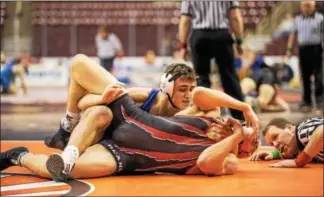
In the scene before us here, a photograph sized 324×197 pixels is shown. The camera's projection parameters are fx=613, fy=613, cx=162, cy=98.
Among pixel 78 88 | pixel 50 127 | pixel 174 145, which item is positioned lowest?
pixel 50 127

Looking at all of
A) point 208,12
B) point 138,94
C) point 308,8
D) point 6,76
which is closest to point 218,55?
point 208,12

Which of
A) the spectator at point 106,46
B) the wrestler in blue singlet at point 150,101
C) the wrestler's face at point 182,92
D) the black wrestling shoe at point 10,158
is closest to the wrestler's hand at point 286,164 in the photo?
the wrestler's face at point 182,92

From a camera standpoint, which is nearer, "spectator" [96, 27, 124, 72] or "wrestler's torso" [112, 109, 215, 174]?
"wrestler's torso" [112, 109, 215, 174]

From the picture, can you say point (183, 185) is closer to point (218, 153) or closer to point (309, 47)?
point (218, 153)

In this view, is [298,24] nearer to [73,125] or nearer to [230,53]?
[230,53]

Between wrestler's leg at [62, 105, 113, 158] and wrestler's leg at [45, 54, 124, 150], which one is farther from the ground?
wrestler's leg at [45, 54, 124, 150]

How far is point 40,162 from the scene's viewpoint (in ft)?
9.43

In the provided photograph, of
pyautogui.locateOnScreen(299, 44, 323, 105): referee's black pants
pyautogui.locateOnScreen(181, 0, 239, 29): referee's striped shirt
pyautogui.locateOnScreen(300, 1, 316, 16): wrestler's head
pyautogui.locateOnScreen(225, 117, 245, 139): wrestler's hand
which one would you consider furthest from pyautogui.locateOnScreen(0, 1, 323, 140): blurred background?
pyautogui.locateOnScreen(225, 117, 245, 139): wrestler's hand

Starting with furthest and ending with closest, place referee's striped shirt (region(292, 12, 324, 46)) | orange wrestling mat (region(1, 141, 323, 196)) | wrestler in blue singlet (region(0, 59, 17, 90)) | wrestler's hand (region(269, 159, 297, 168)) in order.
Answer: wrestler in blue singlet (region(0, 59, 17, 90))
referee's striped shirt (region(292, 12, 324, 46))
wrestler's hand (region(269, 159, 297, 168))
orange wrestling mat (region(1, 141, 323, 196))

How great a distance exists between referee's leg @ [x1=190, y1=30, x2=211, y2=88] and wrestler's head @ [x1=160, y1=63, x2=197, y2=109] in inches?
71.7

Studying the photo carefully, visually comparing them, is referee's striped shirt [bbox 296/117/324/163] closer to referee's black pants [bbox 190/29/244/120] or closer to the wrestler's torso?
the wrestler's torso

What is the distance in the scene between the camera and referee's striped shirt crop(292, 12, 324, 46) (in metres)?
7.36

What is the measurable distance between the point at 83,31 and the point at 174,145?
1176 cm

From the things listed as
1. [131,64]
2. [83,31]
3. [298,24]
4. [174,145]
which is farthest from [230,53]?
[83,31]
